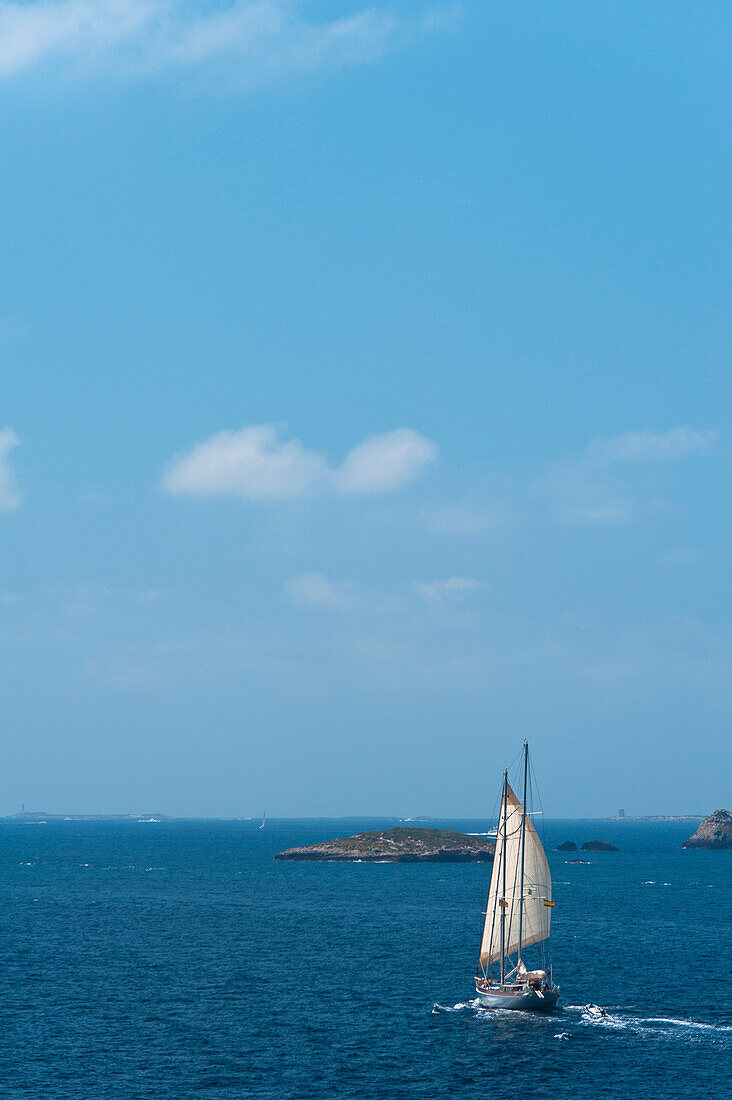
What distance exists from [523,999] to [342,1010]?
15537 mm

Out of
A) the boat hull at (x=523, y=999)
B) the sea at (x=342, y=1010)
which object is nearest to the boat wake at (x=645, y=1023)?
the sea at (x=342, y=1010)

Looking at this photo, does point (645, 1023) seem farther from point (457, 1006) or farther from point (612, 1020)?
point (457, 1006)

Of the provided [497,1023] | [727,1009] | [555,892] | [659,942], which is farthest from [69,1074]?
[555,892]

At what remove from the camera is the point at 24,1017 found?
87188 mm

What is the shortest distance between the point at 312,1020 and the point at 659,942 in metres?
58.4

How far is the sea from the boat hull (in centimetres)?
108

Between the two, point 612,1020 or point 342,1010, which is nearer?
point 612,1020

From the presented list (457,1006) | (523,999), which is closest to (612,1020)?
(523,999)

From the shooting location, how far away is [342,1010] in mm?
90000

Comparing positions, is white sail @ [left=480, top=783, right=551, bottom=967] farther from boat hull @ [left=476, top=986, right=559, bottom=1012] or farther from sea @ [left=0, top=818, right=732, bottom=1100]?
sea @ [left=0, top=818, right=732, bottom=1100]

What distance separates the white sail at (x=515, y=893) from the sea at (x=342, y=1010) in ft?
20.3

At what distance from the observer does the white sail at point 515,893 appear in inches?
3730

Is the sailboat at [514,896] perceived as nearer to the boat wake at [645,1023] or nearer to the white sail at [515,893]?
the white sail at [515,893]

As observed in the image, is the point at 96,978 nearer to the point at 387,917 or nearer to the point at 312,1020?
the point at 312,1020
